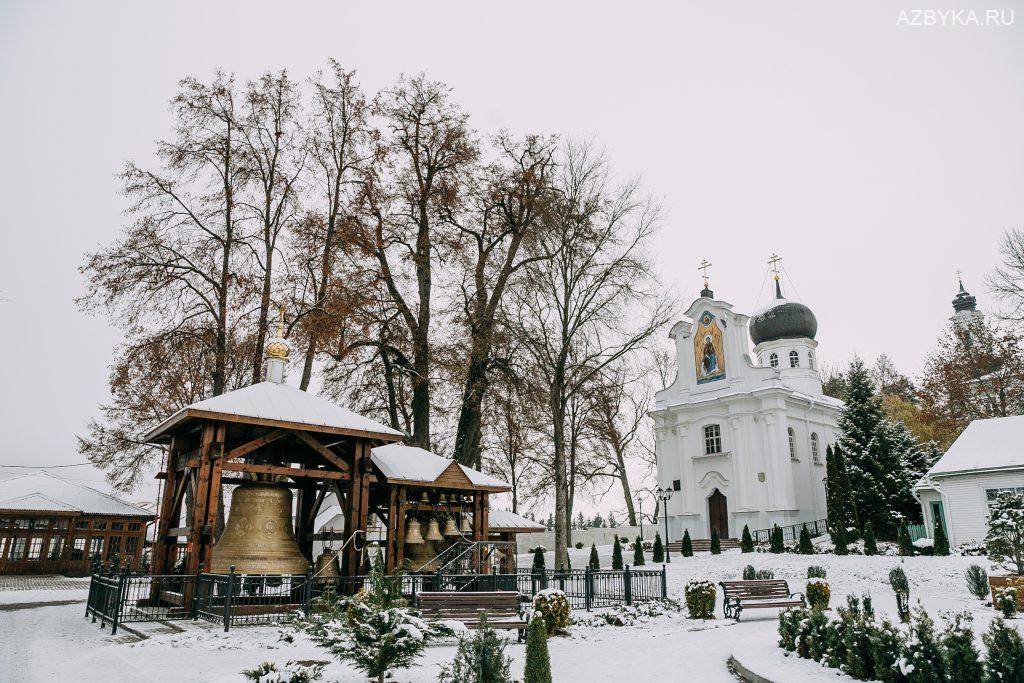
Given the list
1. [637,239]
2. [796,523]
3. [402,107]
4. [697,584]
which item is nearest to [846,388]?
[796,523]

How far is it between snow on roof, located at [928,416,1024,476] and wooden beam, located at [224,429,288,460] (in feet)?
87.7

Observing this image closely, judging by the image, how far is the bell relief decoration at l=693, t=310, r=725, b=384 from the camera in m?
38.6

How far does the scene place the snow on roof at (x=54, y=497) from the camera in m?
31.9

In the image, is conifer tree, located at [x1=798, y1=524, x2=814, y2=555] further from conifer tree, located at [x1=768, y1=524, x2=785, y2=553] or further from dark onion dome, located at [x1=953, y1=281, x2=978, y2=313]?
dark onion dome, located at [x1=953, y1=281, x2=978, y2=313]

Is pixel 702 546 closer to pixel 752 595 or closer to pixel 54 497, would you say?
pixel 752 595

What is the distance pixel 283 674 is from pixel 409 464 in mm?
9617

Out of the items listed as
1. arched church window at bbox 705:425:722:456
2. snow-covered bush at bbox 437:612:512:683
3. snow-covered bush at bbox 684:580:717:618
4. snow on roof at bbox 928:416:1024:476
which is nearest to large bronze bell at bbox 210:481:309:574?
snow-covered bush at bbox 437:612:512:683

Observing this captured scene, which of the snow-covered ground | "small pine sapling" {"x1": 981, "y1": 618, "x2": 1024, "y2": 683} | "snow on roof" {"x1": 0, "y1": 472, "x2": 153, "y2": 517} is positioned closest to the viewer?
"small pine sapling" {"x1": 981, "y1": 618, "x2": 1024, "y2": 683}

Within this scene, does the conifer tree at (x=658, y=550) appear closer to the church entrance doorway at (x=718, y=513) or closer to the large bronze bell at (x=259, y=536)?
the church entrance doorway at (x=718, y=513)

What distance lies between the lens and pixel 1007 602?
12258mm

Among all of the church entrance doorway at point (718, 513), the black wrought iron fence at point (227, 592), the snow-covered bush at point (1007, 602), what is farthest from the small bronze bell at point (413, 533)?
the church entrance doorway at point (718, 513)

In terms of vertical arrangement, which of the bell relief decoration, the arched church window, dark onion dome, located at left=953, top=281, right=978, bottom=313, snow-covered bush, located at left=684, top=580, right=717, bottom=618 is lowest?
snow-covered bush, located at left=684, top=580, right=717, bottom=618

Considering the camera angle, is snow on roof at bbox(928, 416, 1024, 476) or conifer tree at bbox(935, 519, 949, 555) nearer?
conifer tree at bbox(935, 519, 949, 555)

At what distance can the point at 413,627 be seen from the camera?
6980mm
